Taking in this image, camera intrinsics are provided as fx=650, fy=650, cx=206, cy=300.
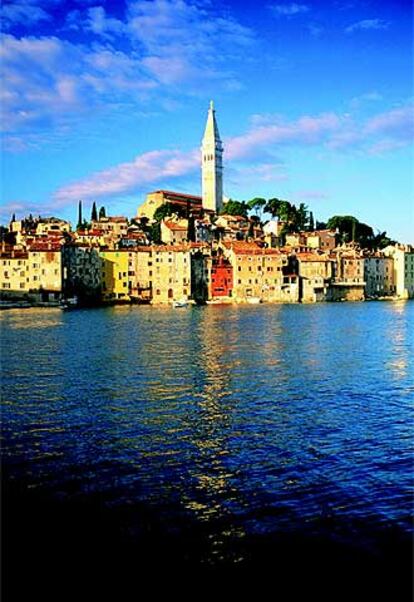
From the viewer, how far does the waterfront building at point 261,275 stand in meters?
87.6

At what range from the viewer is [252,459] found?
12242 millimetres

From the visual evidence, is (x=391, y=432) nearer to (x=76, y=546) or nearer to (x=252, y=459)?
(x=252, y=459)

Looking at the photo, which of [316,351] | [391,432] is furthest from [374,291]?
[391,432]

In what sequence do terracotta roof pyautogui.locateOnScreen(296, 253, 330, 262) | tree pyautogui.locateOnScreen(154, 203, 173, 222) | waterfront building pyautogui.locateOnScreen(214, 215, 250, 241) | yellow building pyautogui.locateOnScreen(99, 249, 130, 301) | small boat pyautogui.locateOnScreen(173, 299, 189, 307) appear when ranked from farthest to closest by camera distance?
tree pyautogui.locateOnScreen(154, 203, 173, 222), waterfront building pyautogui.locateOnScreen(214, 215, 250, 241), terracotta roof pyautogui.locateOnScreen(296, 253, 330, 262), yellow building pyautogui.locateOnScreen(99, 249, 130, 301), small boat pyautogui.locateOnScreen(173, 299, 189, 307)

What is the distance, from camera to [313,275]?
3585 inches

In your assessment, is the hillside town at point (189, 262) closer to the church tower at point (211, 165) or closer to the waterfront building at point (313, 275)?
the waterfront building at point (313, 275)

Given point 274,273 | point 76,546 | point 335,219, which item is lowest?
point 76,546

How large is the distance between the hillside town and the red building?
0.44 feet

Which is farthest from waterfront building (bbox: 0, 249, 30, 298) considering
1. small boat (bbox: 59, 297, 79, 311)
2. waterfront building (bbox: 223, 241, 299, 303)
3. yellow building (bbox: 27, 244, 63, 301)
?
waterfront building (bbox: 223, 241, 299, 303)

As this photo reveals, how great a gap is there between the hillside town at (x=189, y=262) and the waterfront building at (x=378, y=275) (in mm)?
158

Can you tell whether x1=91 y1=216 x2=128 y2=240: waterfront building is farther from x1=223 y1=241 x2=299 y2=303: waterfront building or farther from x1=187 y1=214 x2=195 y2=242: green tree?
x1=223 y1=241 x2=299 y2=303: waterfront building

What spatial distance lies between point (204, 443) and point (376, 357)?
17741mm

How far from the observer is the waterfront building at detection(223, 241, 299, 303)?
287 ft

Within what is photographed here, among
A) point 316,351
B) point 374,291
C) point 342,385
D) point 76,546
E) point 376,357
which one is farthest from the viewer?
point 374,291
